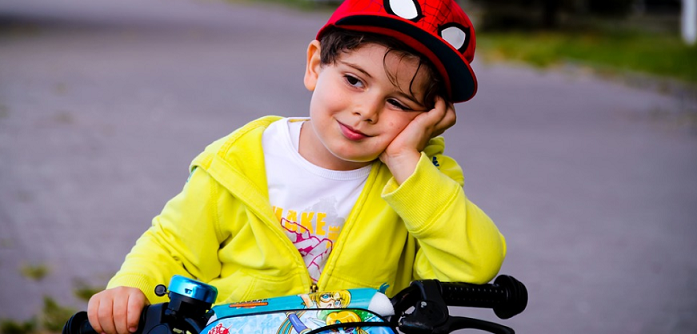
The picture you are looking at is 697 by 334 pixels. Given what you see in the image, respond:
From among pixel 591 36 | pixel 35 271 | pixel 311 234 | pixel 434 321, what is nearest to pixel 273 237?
pixel 311 234

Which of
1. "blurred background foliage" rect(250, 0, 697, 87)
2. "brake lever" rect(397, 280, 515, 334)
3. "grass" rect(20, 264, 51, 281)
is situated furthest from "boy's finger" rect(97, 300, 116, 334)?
"blurred background foliage" rect(250, 0, 697, 87)

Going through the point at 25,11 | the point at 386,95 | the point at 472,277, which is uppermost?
the point at 386,95

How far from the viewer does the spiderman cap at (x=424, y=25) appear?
2.03 m

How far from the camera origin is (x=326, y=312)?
175cm

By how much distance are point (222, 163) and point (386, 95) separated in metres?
0.45

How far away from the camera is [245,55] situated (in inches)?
539

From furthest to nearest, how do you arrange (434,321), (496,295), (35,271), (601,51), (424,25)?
1. (601,51)
2. (35,271)
3. (424,25)
4. (496,295)
5. (434,321)

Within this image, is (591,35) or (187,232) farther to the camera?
(591,35)

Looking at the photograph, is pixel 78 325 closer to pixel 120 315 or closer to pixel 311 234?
pixel 120 315

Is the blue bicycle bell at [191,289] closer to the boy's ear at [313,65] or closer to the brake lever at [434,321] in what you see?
the brake lever at [434,321]

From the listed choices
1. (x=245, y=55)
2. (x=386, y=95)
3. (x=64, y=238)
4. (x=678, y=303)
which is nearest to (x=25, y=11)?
(x=245, y=55)

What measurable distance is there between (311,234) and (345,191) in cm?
14

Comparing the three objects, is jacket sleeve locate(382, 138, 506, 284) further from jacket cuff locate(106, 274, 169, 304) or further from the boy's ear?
jacket cuff locate(106, 274, 169, 304)

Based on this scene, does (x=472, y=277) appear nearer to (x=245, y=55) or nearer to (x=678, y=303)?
(x=678, y=303)
